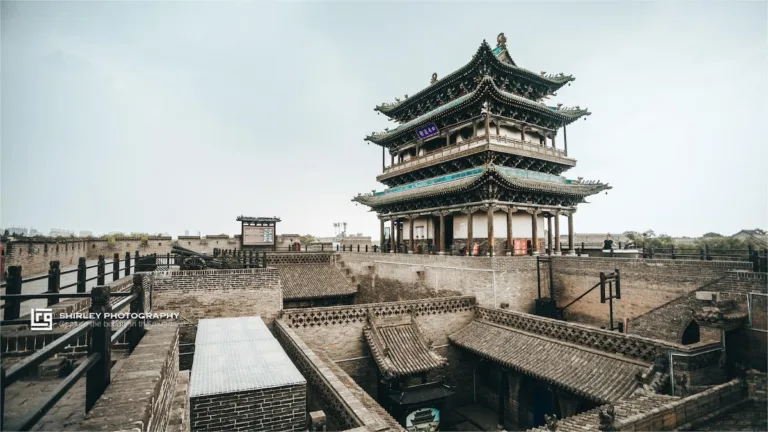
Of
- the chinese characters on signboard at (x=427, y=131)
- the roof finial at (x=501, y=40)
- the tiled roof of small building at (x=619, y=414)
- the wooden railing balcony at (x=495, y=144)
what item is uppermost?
the roof finial at (x=501, y=40)

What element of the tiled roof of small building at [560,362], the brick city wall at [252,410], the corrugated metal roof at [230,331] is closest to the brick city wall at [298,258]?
the corrugated metal roof at [230,331]

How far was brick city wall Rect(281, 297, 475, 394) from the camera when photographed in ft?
40.2

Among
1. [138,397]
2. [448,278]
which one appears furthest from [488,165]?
[138,397]

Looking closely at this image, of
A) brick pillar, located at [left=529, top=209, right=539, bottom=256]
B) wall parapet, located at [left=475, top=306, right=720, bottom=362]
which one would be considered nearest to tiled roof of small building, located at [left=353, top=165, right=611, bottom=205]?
brick pillar, located at [left=529, top=209, right=539, bottom=256]

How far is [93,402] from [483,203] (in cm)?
1590

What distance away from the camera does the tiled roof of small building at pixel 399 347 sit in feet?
36.6

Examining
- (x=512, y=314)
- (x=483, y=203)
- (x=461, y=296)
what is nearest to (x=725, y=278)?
(x=512, y=314)

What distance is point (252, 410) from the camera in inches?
204

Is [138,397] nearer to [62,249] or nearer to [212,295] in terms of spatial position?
[212,295]

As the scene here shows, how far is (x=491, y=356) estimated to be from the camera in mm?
11250

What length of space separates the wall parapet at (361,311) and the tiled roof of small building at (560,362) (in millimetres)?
1335

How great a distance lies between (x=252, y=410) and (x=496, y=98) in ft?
55.4

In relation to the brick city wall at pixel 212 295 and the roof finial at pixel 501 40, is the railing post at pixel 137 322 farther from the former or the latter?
the roof finial at pixel 501 40

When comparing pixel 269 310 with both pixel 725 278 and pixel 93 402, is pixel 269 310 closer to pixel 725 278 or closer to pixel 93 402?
pixel 93 402
